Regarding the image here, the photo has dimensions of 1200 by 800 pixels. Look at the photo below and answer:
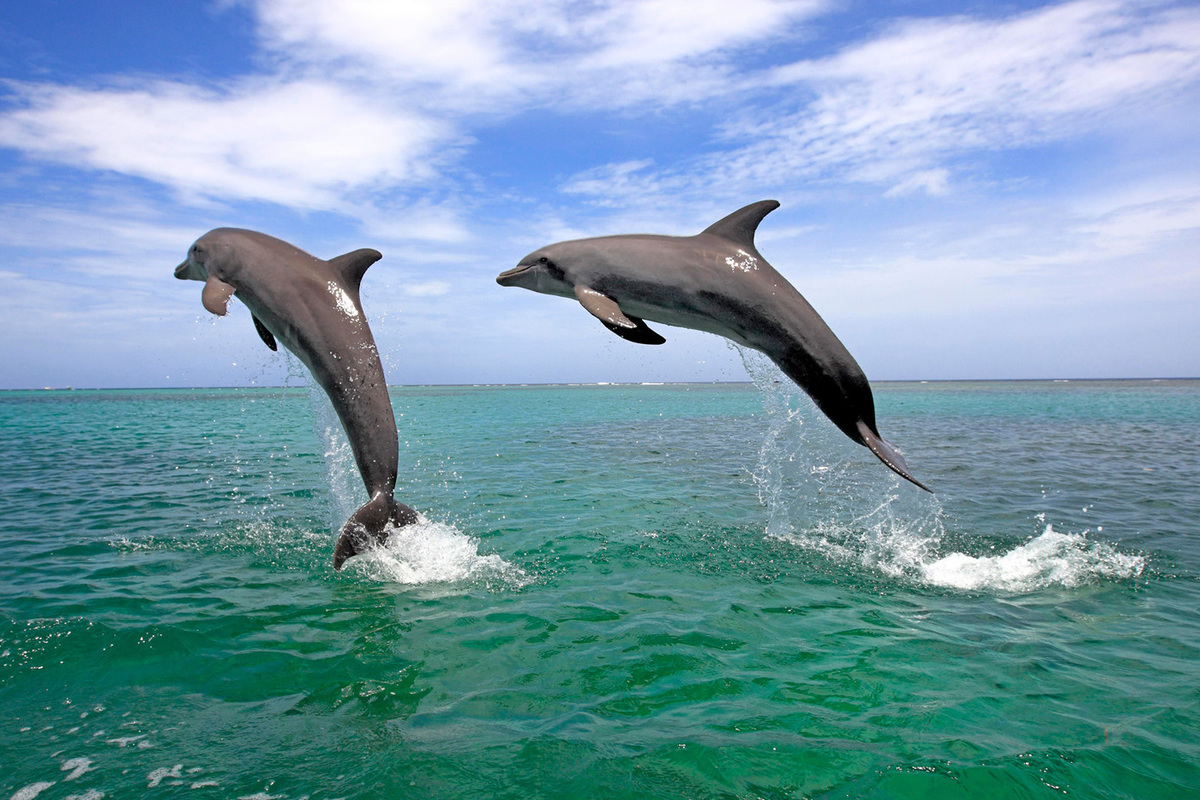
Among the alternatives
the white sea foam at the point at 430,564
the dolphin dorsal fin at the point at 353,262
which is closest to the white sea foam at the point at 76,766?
the white sea foam at the point at 430,564

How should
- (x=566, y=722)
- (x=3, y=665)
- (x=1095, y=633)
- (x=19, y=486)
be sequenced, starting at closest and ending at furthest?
(x=566, y=722)
(x=3, y=665)
(x=1095, y=633)
(x=19, y=486)

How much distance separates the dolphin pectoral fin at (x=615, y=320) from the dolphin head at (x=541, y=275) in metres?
0.45

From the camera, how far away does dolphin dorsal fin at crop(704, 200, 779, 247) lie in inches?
260

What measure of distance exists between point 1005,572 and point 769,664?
175 inches

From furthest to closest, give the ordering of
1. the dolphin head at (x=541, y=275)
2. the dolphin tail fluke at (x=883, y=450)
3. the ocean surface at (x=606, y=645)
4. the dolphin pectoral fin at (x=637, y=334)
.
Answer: the dolphin head at (x=541, y=275)
the dolphin pectoral fin at (x=637, y=334)
the dolphin tail fluke at (x=883, y=450)
the ocean surface at (x=606, y=645)

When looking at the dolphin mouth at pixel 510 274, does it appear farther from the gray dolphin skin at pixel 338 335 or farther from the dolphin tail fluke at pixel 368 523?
the dolphin tail fluke at pixel 368 523

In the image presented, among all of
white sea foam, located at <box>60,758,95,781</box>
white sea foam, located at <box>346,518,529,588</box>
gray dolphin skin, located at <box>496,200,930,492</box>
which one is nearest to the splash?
gray dolphin skin, located at <box>496,200,930,492</box>

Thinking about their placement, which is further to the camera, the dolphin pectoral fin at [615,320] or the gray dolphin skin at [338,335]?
the gray dolphin skin at [338,335]

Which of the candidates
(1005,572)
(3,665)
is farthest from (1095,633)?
(3,665)

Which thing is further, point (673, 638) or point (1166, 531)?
point (1166, 531)

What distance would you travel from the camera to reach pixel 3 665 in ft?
18.6

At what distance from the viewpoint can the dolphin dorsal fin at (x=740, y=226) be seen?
260 inches

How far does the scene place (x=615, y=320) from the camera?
6.10 metres

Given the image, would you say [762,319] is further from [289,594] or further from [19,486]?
[19,486]
